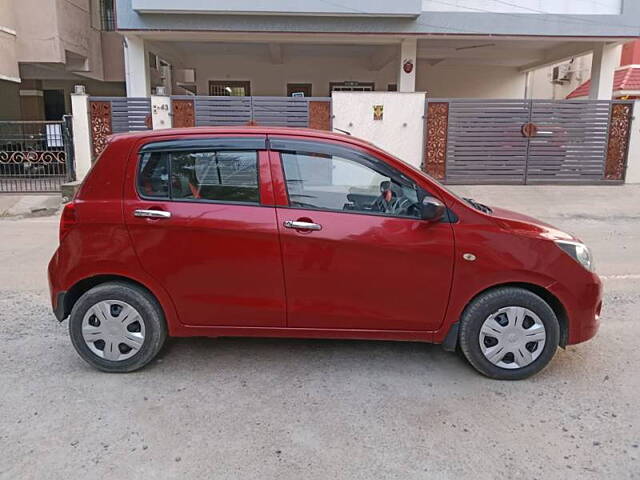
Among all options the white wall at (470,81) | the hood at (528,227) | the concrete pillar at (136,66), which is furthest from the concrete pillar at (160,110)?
the white wall at (470,81)

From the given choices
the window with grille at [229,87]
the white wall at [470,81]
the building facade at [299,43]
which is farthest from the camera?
the white wall at [470,81]

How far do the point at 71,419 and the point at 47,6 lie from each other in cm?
1403

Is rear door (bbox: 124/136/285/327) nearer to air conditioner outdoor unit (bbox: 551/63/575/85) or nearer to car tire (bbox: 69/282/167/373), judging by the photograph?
car tire (bbox: 69/282/167/373)

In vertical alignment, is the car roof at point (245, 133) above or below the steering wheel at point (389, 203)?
above

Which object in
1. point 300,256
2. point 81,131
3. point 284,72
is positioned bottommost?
point 300,256

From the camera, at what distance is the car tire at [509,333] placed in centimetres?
362

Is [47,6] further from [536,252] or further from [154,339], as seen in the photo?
[536,252]

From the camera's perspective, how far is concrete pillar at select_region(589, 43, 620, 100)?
14.1m

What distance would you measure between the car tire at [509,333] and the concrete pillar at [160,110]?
10265mm

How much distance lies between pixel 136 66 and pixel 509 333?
12552 millimetres

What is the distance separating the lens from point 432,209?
11.5 feet

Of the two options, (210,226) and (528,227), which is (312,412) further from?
(528,227)

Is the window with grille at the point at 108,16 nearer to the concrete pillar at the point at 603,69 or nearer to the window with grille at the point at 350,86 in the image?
the window with grille at the point at 350,86

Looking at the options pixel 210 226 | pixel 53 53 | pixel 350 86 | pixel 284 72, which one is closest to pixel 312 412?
pixel 210 226
